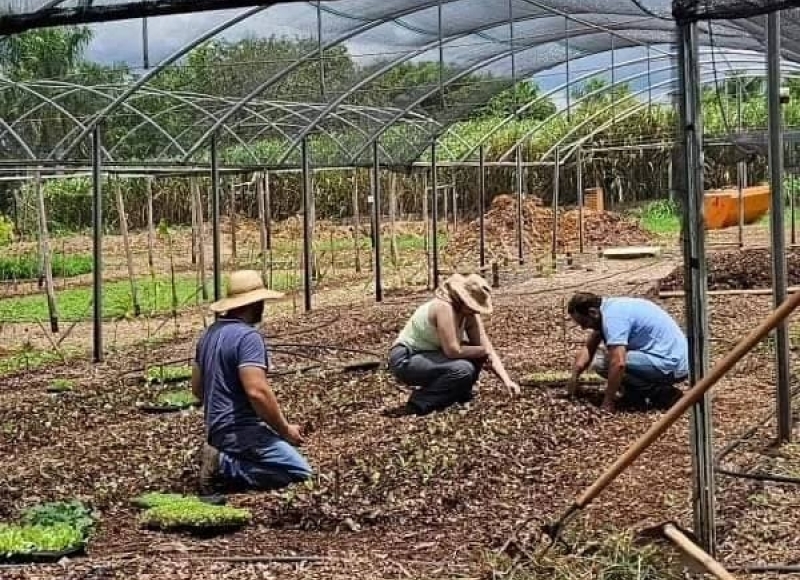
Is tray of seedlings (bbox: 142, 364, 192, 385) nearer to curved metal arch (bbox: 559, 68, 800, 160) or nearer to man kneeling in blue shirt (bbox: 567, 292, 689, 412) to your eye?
man kneeling in blue shirt (bbox: 567, 292, 689, 412)

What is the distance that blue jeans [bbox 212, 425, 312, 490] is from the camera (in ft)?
19.1

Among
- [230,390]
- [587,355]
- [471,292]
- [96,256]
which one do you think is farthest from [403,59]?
[230,390]

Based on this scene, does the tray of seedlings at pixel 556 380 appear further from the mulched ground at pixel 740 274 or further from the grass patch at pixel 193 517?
the mulched ground at pixel 740 274

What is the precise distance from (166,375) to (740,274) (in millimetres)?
8717

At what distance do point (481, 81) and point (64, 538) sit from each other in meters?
13.2

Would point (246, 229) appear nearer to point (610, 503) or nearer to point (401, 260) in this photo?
point (401, 260)

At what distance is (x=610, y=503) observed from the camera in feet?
17.5

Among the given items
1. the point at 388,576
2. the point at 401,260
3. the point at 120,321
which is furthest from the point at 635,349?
the point at 401,260

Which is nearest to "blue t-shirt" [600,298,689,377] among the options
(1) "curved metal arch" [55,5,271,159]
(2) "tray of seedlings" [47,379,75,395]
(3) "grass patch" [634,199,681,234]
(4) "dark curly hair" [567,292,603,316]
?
(4) "dark curly hair" [567,292,603,316]

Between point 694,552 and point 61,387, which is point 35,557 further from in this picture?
point 61,387

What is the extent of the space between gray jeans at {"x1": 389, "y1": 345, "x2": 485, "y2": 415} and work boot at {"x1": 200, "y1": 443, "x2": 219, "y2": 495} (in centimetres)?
206

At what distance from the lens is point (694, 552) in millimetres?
3730

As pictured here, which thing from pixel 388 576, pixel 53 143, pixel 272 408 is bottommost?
pixel 388 576

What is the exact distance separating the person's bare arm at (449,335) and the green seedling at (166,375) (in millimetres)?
2613
